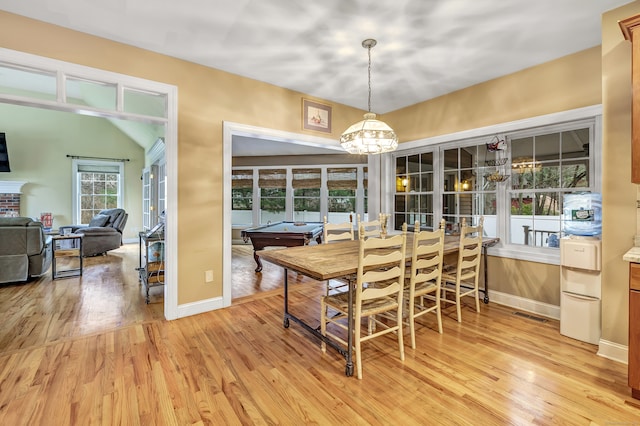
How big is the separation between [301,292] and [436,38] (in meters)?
3.30

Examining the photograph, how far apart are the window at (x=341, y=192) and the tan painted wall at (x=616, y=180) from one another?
5.44 m

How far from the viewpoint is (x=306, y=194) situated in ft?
26.7

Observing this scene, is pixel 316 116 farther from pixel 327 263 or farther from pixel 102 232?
pixel 102 232

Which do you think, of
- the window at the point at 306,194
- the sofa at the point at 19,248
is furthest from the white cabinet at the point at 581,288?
the sofa at the point at 19,248

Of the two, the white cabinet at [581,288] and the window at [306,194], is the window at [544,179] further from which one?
the window at [306,194]

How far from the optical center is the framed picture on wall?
4059 mm

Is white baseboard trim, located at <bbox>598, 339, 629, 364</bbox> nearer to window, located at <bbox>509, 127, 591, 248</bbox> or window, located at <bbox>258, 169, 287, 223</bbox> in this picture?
window, located at <bbox>509, 127, 591, 248</bbox>

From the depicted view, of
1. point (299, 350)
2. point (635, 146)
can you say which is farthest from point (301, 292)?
point (635, 146)

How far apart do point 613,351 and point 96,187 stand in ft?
35.1

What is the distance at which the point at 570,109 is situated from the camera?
292cm

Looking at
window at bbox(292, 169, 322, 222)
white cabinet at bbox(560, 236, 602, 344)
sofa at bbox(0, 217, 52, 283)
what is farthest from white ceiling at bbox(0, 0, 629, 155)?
window at bbox(292, 169, 322, 222)

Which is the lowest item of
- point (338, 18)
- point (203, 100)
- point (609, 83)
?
point (609, 83)

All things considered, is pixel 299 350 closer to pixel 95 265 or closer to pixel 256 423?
Result: pixel 256 423

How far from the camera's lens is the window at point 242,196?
27.6ft
